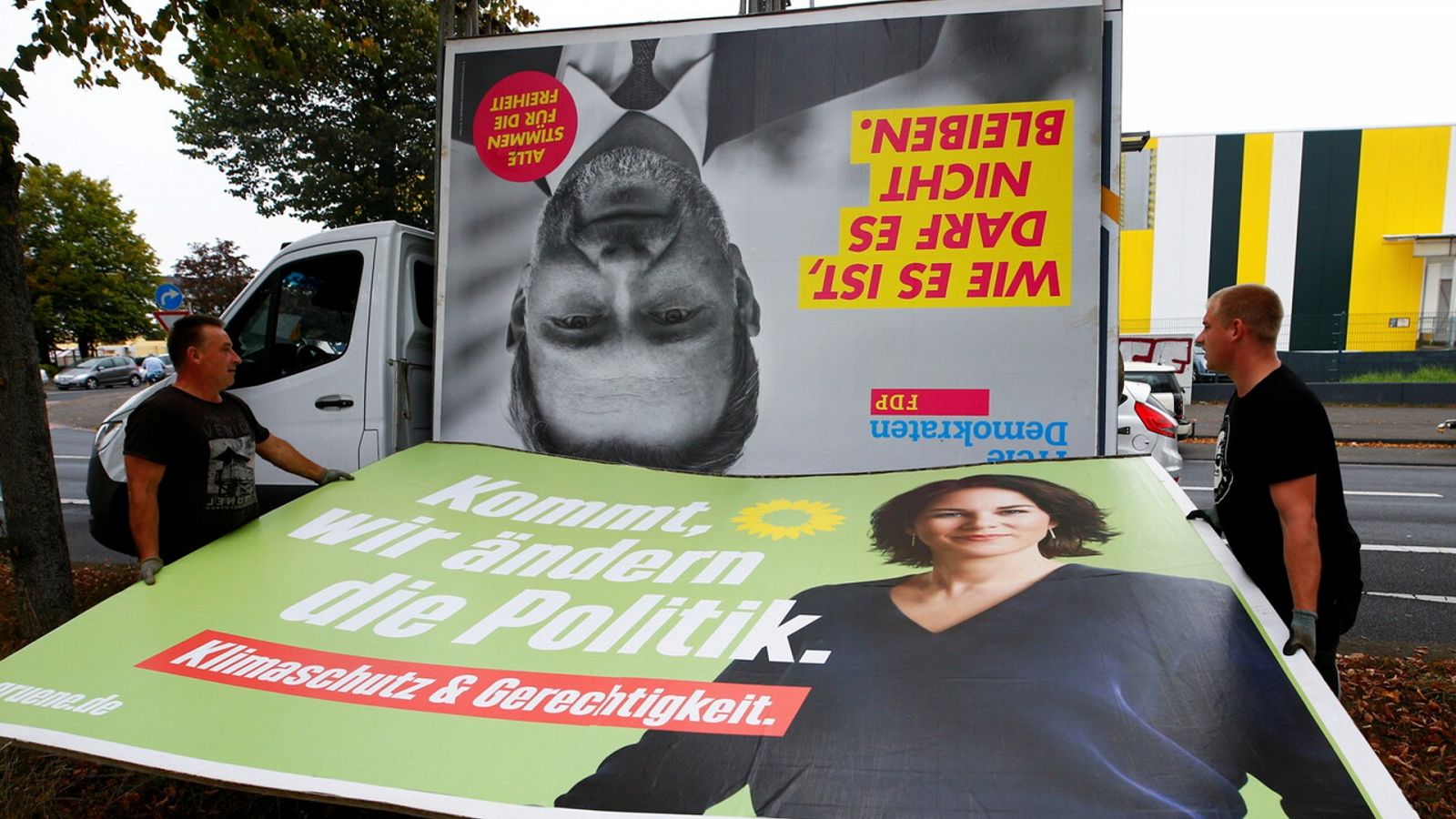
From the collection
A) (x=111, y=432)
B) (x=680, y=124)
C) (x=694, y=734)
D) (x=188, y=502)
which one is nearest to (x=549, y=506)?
(x=188, y=502)

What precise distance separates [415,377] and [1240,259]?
29.7 m

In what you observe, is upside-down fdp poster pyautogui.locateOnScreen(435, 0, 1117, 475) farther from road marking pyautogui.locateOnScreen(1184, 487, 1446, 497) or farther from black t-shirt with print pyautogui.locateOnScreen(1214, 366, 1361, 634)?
road marking pyautogui.locateOnScreen(1184, 487, 1446, 497)

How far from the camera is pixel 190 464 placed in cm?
340

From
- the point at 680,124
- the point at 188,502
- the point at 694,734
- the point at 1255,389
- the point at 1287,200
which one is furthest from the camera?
the point at 1287,200

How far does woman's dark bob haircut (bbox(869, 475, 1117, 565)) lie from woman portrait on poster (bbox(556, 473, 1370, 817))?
125mm

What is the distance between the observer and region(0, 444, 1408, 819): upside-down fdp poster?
2.03 m

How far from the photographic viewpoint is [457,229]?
15.3 feet

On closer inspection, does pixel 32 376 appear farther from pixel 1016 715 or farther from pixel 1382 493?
pixel 1382 493

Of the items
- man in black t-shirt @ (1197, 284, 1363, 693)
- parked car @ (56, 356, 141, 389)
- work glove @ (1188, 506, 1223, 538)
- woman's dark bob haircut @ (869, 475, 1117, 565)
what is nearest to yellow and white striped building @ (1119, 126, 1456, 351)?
woman's dark bob haircut @ (869, 475, 1117, 565)

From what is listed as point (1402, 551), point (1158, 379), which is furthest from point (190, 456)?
point (1158, 379)

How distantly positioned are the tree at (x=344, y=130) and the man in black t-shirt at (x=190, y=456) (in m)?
16.5

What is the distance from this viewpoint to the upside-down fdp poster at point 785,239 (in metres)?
3.83

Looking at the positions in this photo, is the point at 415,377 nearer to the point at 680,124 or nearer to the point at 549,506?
the point at 549,506

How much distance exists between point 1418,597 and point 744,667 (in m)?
6.42
